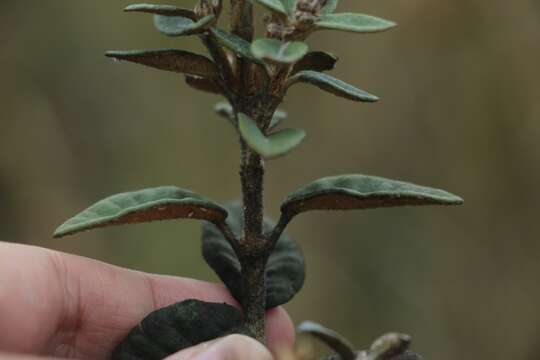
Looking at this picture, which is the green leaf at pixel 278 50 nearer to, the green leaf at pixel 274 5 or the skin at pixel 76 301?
the green leaf at pixel 274 5

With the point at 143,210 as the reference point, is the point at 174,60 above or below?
above

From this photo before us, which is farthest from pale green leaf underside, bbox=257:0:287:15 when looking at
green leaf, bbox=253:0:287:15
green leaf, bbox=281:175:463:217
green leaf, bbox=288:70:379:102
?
green leaf, bbox=281:175:463:217

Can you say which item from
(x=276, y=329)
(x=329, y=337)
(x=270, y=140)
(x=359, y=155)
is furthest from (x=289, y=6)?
(x=359, y=155)

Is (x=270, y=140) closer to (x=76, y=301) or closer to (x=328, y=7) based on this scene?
(x=328, y=7)

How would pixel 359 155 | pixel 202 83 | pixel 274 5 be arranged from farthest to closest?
pixel 359 155 < pixel 202 83 < pixel 274 5

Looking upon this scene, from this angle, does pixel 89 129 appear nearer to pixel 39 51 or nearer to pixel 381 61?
pixel 39 51

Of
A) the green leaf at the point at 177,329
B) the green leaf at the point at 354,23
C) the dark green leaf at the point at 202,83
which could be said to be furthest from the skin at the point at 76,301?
the green leaf at the point at 354,23

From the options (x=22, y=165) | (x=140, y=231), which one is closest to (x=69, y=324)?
(x=140, y=231)
